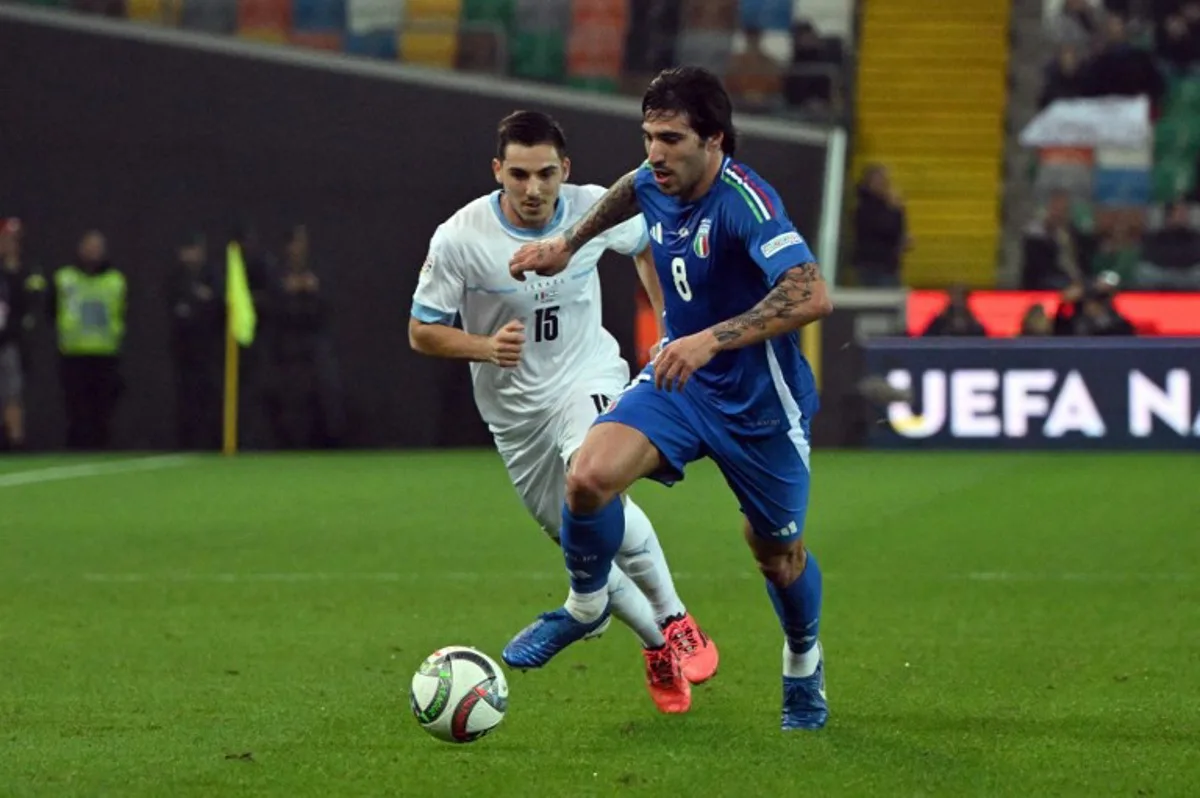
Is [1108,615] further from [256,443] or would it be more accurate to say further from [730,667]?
[256,443]

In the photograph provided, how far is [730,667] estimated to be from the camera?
8.09m

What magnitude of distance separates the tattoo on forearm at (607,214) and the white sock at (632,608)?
3.52 feet

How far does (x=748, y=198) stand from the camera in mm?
6383

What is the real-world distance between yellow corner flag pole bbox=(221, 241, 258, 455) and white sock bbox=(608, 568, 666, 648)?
1285 centimetres

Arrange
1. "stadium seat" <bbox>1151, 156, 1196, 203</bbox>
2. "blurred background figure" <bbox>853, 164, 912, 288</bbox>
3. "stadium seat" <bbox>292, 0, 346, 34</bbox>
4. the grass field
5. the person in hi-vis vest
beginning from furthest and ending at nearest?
1. "stadium seat" <bbox>292, 0, 346, 34</bbox>
2. "stadium seat" <bbox>1151, 156, 1196, 203</bbox>
3. "blurred background figure" <bbox>853, 164, 912, 288</bbox>
4. the person in hi-vis vest
5. the grass field

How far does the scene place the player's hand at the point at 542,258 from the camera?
6.96m

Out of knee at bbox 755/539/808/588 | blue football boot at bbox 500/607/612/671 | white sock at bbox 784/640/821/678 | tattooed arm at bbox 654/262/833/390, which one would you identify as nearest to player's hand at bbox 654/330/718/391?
tattooed arm at bbox 654/262/833/390

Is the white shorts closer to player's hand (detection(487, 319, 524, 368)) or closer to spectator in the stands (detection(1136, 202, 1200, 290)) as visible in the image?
player's hand (detection(487, 319, 524, 368))

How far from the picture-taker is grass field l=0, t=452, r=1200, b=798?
239 inches

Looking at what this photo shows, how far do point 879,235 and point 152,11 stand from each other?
7.23 metres

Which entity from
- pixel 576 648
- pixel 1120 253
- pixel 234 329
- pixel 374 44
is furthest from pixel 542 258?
A: pixel 374 44

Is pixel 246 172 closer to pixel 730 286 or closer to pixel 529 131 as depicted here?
pixel 529 131

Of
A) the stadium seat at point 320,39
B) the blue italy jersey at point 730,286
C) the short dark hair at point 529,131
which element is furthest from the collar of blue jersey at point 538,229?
the stadium seat at point 320,39

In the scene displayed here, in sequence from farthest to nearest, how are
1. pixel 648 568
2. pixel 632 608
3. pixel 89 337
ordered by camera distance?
1. pixel 89 337
2. pixel 648 568
3. pixel 632 608
